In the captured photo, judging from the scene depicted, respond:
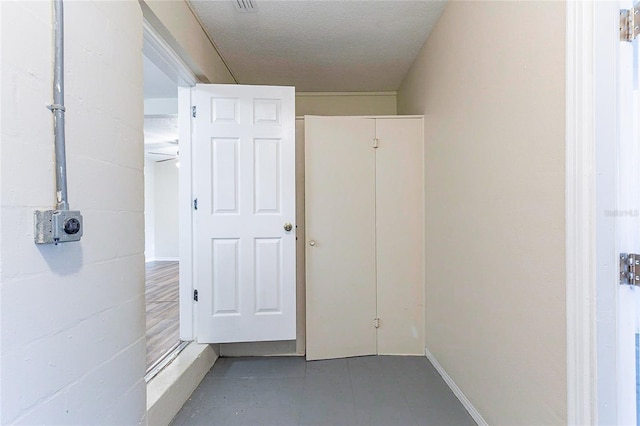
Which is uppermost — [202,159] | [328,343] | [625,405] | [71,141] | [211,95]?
[211,95]

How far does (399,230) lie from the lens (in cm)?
245

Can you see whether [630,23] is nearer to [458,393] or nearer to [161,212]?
[458,393]

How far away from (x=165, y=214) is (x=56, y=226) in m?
6.85

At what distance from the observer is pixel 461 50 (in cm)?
176

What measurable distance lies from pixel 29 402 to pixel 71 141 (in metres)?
0.78

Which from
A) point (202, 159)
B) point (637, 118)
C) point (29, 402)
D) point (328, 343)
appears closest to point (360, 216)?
point (328, 343)

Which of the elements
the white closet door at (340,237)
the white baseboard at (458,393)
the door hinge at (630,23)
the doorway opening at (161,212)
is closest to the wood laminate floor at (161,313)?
the doorway opening at (161,212)

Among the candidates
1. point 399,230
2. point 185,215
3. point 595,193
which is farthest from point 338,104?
point 595,193

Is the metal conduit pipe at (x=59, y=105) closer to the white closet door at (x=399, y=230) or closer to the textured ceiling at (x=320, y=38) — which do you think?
the textured ceiling at (x=320, y=38)

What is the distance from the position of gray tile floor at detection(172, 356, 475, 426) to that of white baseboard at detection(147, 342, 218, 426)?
0.18 feet

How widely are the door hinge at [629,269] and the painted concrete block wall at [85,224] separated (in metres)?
1.76

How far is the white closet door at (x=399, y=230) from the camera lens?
2434mm

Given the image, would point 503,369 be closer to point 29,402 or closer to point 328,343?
point 328,343

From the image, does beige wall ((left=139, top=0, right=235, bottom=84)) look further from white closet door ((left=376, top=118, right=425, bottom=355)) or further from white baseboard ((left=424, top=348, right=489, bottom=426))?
white baseboard ((left=424, top=348, right=489, bottom=426))
